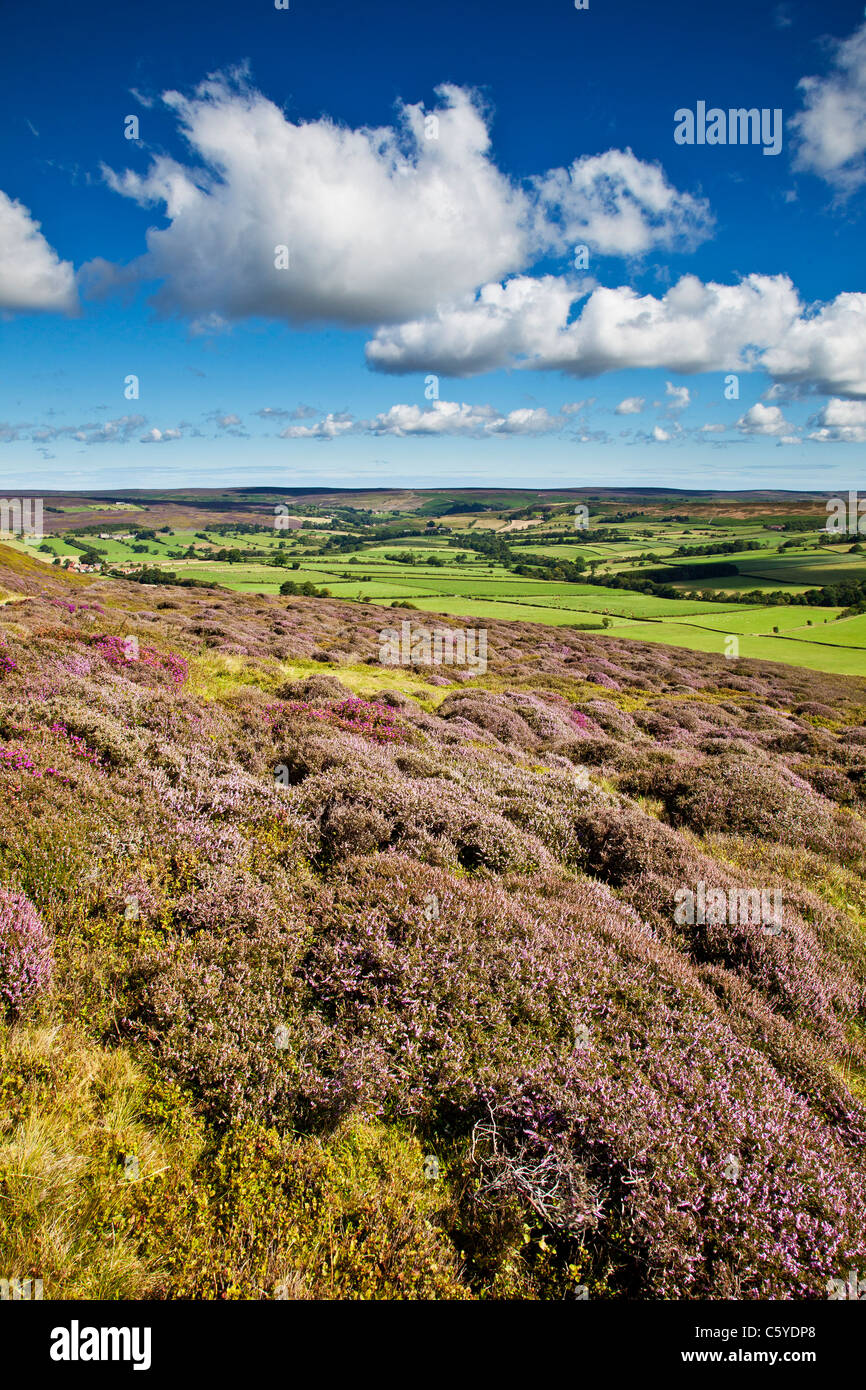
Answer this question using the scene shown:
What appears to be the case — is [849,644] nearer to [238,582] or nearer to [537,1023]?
[537,1023]

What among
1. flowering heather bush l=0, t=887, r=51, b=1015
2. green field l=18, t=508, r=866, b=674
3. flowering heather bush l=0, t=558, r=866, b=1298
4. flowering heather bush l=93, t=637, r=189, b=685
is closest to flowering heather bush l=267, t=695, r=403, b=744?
flowering heather bush l=0, t=558, r=866, b=1298

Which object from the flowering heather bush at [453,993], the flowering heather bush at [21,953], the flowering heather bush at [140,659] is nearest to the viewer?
the flowering heather bush at [453,993]

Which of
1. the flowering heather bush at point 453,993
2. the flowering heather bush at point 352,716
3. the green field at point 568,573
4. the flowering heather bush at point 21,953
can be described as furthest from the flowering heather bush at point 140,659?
the green field at point 568,573

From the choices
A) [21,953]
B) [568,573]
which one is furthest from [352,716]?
[568,573]

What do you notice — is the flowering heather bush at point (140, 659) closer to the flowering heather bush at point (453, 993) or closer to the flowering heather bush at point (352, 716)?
the flowering heather bush at point (453, 993)

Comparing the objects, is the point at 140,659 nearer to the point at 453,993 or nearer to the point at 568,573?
the point at 453,993

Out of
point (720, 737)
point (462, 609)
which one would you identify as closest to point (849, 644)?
point (462, 609)
